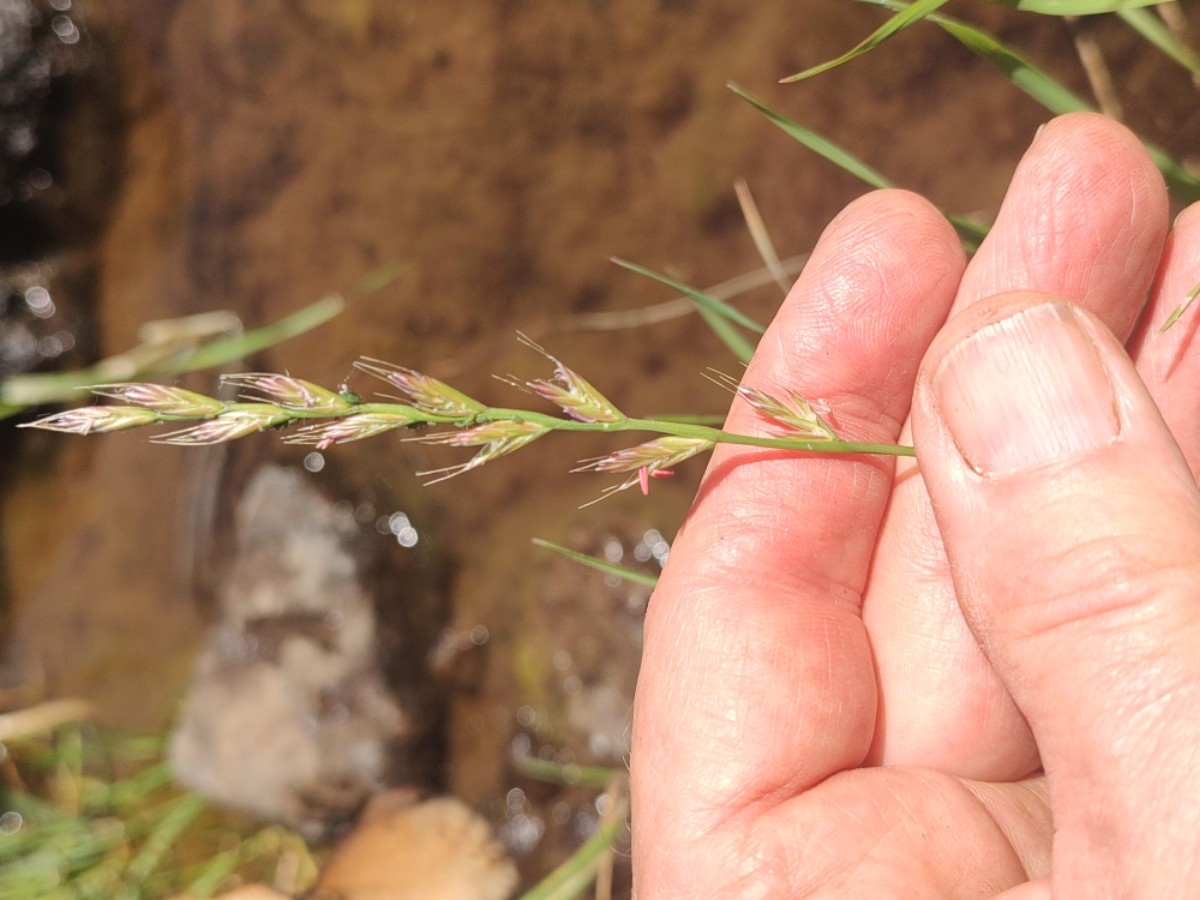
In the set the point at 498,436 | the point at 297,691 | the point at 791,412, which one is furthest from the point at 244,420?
the point at 297,691

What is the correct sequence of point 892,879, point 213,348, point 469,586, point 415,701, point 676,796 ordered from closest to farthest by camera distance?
point 892,879 → point 676,796 → point 213,348 → point 415,701 → point 469,586

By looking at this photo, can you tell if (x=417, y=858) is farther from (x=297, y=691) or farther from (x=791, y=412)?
(x=791, y=412)

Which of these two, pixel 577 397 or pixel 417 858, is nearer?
pixel 577 397

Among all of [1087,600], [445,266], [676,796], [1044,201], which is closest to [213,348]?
[445,266]

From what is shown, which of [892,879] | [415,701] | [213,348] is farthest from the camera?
[415,701]

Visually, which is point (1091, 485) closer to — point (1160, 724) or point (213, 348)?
point (1160, 724)

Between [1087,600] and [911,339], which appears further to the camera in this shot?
[911,339]

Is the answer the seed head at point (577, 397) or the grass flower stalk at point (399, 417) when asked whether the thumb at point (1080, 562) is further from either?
the seed head at point (577, 397)
